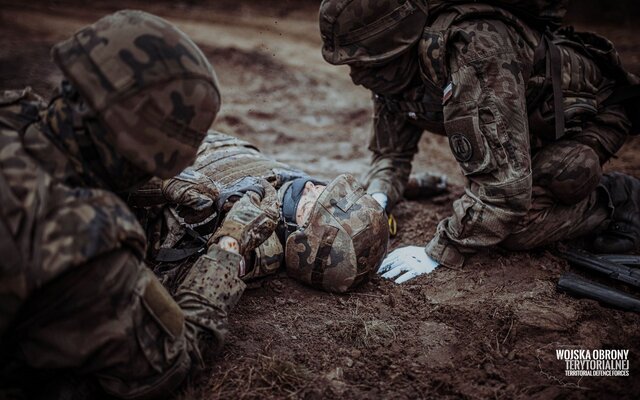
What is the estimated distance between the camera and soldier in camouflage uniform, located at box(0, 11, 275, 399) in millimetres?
1739

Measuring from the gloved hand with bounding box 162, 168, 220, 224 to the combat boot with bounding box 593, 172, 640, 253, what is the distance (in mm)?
2630

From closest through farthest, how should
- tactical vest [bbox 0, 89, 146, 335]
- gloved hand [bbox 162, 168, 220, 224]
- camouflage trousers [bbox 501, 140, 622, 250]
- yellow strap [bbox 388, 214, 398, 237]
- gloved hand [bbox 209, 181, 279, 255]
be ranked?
tactical vest [bbox 0, 89, 146, 335] → gloved hand [bbox 209, 181, 279, 255] → gloved hand [bbox 162, 168, 220, 224] → camouflage trousers [bbox 501, 140, 622, 250] → yellow strap [bbox 388, 214, 398, 237]

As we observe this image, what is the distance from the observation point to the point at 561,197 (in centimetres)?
346

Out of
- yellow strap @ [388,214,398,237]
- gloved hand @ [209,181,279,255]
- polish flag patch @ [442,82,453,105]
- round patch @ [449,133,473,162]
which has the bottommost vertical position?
yellow strap @ [388,214,398,237]

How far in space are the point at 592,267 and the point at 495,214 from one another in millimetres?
763

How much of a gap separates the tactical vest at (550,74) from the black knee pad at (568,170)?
5.1 inches

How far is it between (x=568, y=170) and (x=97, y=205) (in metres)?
2.78

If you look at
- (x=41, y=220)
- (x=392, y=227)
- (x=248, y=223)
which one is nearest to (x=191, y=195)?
(x=248, y=223)

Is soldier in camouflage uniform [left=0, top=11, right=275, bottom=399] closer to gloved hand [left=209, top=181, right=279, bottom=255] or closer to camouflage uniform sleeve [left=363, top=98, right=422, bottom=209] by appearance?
gloved hand [left=209, top=181, right=279, bottom=255]

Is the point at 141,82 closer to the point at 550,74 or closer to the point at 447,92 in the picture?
the point at 447,92

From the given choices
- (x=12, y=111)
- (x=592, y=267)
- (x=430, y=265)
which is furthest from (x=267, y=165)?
(x=592, y=267)

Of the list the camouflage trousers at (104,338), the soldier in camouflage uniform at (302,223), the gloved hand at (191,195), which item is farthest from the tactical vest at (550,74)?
the camouflage trousers at (104,338)

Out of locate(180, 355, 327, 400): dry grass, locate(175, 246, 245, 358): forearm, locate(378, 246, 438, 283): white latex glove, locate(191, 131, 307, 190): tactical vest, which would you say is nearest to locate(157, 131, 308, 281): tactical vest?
locate(191, 131, 307, 190): tactical vest

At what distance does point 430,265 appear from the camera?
136 inches
